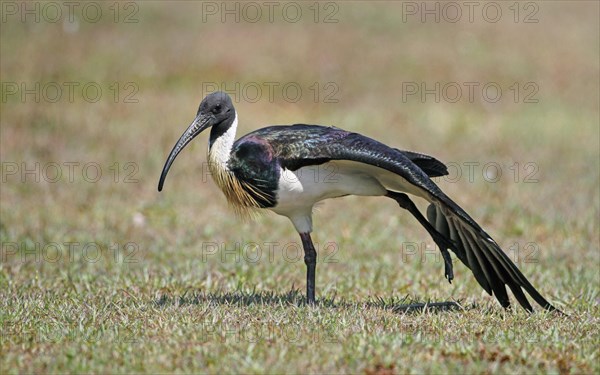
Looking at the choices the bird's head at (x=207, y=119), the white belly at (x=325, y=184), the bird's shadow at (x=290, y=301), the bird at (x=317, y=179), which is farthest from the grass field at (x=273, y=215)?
the bird's head at (x=207, y=119)

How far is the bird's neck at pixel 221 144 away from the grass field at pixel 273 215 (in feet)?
2.86

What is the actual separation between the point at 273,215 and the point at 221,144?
4.02 meters

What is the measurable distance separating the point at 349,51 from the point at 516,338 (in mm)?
12313

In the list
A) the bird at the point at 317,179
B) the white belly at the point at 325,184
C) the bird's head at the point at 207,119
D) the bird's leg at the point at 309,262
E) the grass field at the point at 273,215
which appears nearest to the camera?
the grass field at the point at 273,215

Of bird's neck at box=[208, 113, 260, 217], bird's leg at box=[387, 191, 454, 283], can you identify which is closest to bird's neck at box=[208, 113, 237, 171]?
bird's neck at box=[208, 113, 260, 217]

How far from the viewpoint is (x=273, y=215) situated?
9.70 metres

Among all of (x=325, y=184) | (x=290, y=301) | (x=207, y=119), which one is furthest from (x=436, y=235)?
(x=207, y=119)

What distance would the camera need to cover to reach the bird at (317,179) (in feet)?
18.0

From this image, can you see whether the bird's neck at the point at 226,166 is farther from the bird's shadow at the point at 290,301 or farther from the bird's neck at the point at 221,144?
the bird's shadow at the point at 290,301

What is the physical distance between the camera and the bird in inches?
216

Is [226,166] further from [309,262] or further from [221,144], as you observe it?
[309,262]

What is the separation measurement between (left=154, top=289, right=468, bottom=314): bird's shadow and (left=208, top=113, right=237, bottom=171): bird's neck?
2.83 feet

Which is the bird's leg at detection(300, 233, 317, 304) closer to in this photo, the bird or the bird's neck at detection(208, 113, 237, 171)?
the bird

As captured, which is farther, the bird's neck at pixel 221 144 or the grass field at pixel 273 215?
the bird's neck at pixel 221 144
